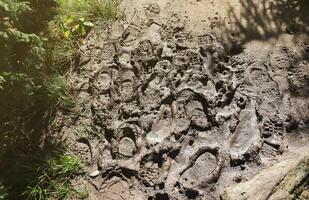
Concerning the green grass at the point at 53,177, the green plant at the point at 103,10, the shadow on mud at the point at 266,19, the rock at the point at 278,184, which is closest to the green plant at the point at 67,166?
the green grass at the point at 53,177

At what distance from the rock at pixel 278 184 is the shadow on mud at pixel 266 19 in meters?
1.62

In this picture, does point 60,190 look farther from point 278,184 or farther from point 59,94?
point 278,184

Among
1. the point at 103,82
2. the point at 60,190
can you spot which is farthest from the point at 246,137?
the point at 60,190

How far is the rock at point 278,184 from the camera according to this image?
3.25m

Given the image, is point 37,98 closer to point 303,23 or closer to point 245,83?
point 245,83

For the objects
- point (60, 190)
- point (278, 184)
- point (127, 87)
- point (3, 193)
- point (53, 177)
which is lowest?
point (278, 184)

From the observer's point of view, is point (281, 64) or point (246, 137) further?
point (281, 64)

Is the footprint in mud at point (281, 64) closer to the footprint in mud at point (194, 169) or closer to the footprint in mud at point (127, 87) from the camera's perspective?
the footprint in mud at point (194, 169)

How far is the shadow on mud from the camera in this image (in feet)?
14.9

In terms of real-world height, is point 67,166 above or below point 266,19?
below

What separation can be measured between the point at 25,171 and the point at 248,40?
3.02m

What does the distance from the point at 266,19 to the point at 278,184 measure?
7.22 feet

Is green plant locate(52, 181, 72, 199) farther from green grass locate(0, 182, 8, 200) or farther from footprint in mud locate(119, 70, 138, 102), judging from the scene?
footprint in mud locate(119, 70, 138, 102)

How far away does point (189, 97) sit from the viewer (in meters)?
4.33
